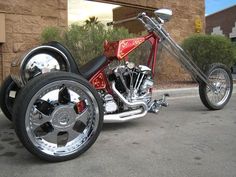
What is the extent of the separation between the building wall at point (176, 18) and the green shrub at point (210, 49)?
51.8 inches

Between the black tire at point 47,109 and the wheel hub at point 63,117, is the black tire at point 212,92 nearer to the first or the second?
the black tire at point 47,109

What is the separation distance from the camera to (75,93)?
4160 mm

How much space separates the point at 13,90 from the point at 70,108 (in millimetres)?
1790

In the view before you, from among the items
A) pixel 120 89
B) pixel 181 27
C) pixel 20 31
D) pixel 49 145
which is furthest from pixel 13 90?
pixel 181 27

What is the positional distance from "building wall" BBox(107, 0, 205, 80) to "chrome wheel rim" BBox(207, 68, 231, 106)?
17.9 feet

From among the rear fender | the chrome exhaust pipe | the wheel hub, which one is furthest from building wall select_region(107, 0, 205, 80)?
the wheel hub

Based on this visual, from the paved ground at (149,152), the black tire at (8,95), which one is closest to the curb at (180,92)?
the paved ground at (149,152)

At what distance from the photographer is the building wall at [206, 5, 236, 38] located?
31.3 meters

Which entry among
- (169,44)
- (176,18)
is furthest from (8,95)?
(176,18)

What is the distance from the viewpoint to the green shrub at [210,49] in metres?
11.4

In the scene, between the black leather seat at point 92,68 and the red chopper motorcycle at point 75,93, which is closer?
the red chopper motorcycle at point 75,93

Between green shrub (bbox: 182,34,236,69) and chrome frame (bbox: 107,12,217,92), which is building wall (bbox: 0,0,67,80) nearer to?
green shrub (bbox: 182,34,236,69)

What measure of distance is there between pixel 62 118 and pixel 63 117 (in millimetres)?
16

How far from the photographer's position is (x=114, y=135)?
508cm
